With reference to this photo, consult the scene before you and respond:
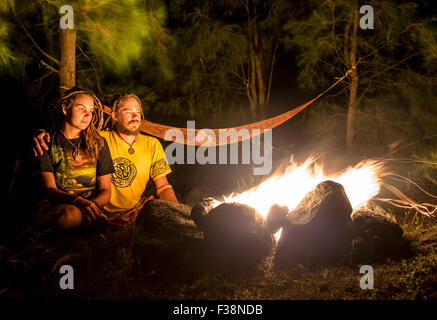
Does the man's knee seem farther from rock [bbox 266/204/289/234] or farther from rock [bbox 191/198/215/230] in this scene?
rock [bbox 266/204/289/234]

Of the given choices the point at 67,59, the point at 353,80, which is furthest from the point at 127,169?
the point at 353,80

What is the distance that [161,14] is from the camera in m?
4.79

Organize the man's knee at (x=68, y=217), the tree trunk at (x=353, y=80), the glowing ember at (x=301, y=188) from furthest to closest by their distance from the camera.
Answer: the tree trunk at (x=353, y=80) < the glowing ember at (x=301, y=188) < the man's knee at (x=68, y=217)

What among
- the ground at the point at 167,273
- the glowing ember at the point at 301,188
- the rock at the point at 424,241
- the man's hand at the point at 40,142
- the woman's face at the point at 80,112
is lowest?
the ground at the point at 167,273

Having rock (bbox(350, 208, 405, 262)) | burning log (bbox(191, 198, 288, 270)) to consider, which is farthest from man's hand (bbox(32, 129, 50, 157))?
rock (bbox(350, 208, 405, 262))

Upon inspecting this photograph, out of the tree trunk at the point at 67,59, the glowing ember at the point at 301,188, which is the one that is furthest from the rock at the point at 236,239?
the tree trunk at the point at 67,59

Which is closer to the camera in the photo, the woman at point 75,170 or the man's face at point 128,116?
the woman at point 75,170

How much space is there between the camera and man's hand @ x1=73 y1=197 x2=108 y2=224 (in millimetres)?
2611

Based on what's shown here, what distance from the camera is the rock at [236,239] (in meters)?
2.68

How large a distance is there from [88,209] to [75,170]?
386 mm

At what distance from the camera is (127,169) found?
3064 millimetres

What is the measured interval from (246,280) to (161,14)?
3.73 metres

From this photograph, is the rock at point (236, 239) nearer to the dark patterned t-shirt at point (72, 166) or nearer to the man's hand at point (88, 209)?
the man's hand at point (88, 209)
